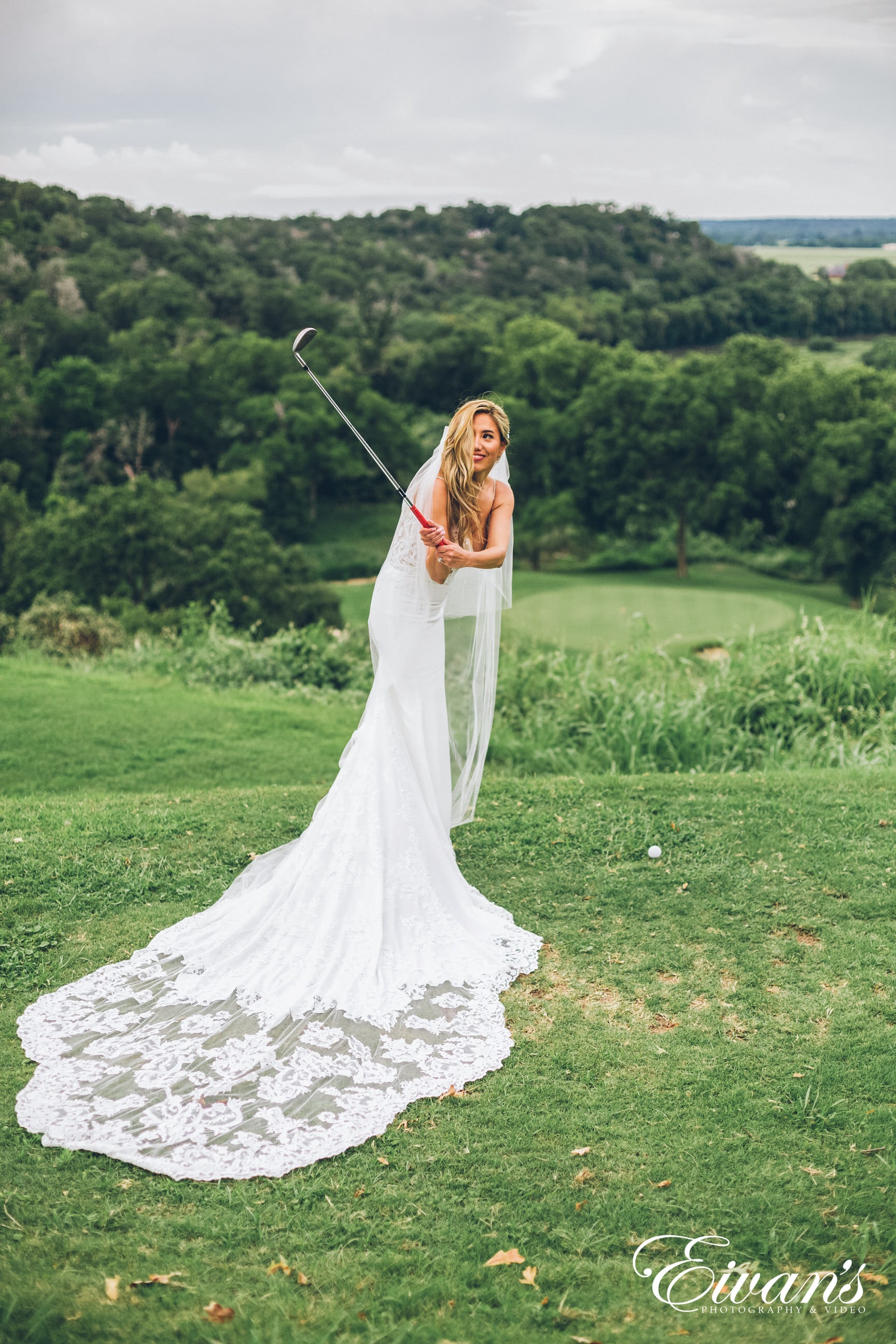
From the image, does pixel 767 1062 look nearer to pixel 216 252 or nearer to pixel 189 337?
pixel 189 337

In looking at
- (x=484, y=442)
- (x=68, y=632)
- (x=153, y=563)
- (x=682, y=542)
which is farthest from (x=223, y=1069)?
(x=682, y=542)

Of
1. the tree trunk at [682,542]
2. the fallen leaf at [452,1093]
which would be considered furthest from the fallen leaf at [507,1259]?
the tree trunk at [682,542]

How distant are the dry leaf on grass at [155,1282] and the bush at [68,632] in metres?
12.3

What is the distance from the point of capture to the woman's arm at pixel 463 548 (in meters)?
4.64

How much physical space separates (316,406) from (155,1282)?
47.4 m

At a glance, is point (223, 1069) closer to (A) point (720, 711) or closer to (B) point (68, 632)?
(A) point (720, 711)

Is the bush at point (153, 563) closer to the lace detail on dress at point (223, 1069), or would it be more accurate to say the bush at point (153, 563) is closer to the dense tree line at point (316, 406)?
the dense tree line at point (316, 406)

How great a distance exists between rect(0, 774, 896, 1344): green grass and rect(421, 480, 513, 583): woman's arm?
189 cm

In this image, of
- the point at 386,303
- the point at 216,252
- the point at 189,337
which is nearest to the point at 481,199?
the point at 386,303

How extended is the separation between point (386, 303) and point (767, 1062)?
62.0 m

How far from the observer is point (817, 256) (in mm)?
68000

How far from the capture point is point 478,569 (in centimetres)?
521

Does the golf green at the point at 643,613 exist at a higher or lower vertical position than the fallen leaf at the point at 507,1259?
lower

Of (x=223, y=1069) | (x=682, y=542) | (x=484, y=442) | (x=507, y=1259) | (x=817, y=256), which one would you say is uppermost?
(x=817, y=256)
